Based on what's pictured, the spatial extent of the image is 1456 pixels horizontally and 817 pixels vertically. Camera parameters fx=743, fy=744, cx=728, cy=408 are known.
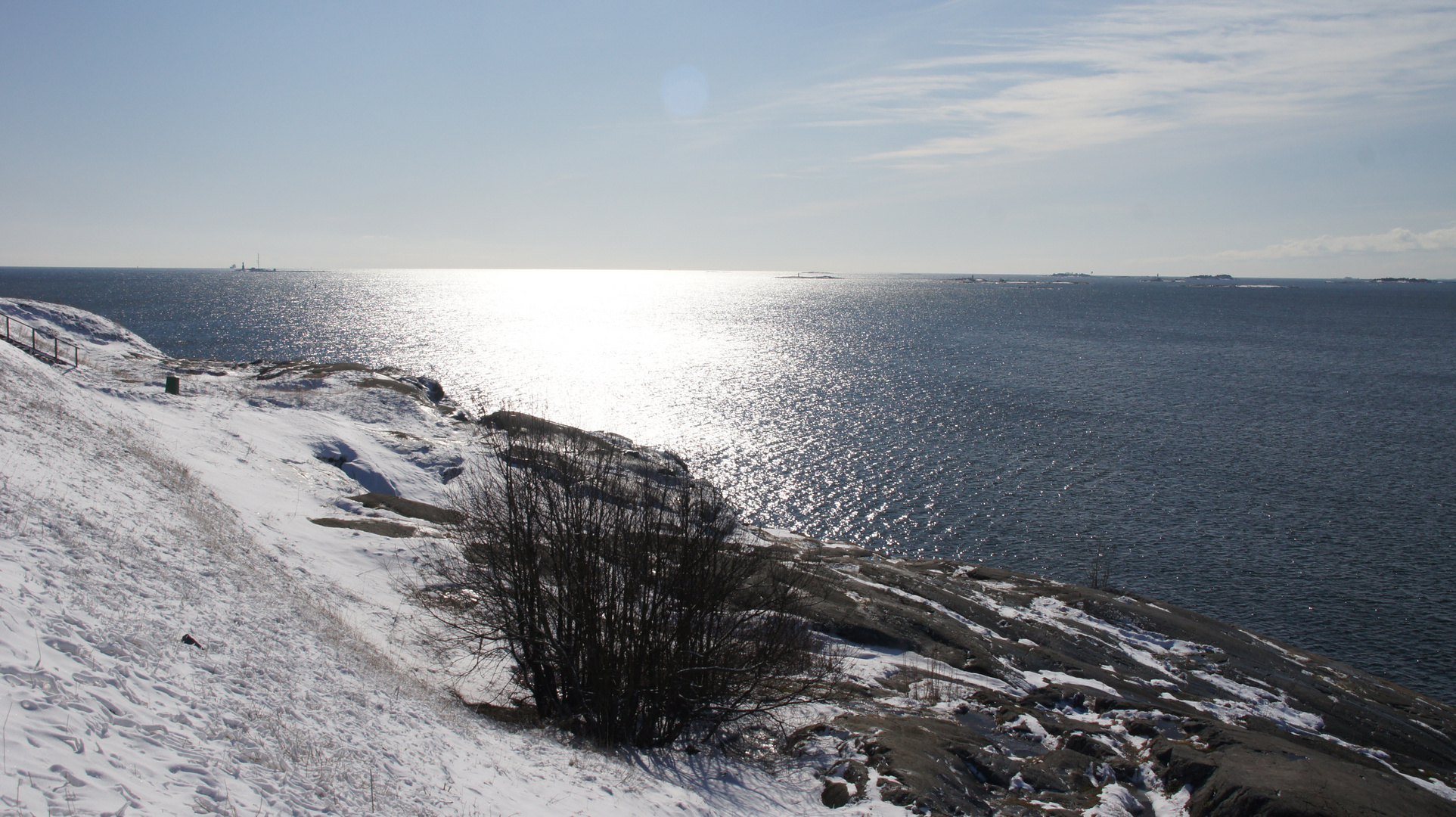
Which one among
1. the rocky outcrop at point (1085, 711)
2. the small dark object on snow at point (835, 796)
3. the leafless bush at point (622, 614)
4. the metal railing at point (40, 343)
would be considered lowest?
the rocky outcrop at point (1085, 711)

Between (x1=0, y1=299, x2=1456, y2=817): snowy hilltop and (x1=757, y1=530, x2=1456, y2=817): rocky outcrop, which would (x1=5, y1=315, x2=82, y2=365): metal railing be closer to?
(x1=0, y1=299, x2=1456, y2=817): snowy hilltop

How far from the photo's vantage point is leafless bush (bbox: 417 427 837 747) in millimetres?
17594

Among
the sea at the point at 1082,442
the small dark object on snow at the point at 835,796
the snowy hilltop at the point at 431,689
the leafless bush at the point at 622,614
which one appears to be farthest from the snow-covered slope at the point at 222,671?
the sea at the point at 1082,442

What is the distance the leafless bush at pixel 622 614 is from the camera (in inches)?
693

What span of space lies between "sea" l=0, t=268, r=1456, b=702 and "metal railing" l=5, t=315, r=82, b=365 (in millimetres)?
28913

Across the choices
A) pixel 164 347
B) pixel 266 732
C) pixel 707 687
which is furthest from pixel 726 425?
pixel 164 347

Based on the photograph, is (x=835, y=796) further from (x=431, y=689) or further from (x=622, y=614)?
(x=431, y=689)

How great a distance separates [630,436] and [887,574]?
37.8 meters

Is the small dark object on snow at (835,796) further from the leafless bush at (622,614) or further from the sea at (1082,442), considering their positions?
the sea at (1082,442)

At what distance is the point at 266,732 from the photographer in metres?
11.3

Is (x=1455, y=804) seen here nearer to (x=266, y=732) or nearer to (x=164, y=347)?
(x=266, y=732)

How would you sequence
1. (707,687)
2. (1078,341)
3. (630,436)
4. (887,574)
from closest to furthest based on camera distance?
(707,687), (887,574), (630,436), (1078,341)

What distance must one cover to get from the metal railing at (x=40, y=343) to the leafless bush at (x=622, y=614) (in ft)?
130

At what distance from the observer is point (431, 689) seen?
56.3ft
